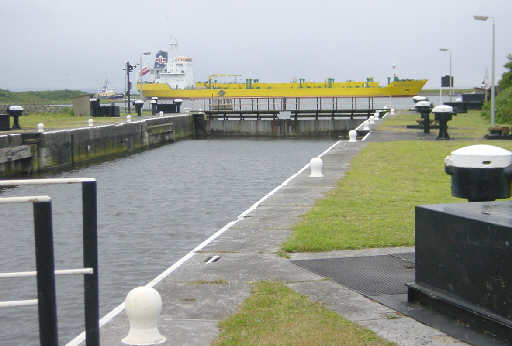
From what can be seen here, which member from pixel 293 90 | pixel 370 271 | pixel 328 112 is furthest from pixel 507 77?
pixel 293 90

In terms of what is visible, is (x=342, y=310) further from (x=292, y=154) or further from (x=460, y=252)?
(x=292, y=154)

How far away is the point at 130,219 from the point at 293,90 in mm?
117184

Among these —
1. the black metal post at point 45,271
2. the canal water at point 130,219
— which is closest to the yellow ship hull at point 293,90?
the canal water at point 130,219

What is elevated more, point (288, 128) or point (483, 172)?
point (483, 172)

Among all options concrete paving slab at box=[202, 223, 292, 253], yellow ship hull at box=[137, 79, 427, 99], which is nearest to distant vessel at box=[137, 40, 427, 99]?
yellow ship hull at box=[137, 79, 427, 99]

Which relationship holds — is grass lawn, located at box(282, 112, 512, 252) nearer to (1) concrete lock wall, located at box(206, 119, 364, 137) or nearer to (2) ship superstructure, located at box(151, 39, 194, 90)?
(1) concrete lock wall, located at box(206, 119, 364, 137)

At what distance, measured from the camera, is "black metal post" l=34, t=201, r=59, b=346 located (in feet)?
14.6

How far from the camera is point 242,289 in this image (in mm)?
7852

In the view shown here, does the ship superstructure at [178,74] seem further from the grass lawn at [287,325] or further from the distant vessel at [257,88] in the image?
the grass lawn at [287,325]

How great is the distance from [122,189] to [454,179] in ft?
59.8

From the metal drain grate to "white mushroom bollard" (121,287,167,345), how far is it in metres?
2.53

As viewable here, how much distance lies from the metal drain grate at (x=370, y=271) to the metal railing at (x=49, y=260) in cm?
352

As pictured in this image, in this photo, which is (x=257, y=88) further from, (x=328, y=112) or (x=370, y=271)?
(x=370, y=271)

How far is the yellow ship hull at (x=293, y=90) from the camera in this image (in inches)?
5153
